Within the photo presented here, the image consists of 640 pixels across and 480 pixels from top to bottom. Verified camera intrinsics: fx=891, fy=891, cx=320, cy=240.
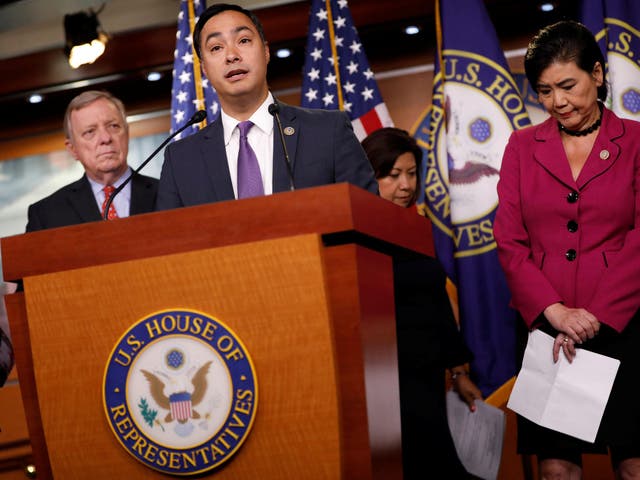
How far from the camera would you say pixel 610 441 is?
236cm

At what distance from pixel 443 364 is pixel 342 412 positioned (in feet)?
4.71

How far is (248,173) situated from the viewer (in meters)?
2.30

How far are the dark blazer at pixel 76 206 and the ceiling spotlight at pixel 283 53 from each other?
160cm

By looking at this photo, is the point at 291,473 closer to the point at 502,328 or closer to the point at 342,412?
the point at 342,412

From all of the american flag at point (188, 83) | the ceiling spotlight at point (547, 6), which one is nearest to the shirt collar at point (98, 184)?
the american flag at point (188, 83)

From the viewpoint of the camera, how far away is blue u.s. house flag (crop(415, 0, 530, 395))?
3836 mm

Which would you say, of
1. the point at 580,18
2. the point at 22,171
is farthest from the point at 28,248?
the point at 22,171

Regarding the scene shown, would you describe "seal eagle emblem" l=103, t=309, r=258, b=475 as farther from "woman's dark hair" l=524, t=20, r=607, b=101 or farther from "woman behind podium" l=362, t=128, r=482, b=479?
"woman's dark hair" l=524, t=20, r=607, b=101

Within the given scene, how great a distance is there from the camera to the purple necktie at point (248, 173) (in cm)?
228

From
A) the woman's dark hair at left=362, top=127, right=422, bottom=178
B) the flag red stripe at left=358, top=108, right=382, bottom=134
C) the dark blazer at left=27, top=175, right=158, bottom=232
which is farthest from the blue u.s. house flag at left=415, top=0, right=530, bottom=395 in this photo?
the dark blazer at left=27, top=175, right=158, bottom=232

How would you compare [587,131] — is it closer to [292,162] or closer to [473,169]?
[292,162]

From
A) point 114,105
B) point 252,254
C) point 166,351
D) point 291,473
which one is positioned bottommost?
point 291,473

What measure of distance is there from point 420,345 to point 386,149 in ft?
2.78

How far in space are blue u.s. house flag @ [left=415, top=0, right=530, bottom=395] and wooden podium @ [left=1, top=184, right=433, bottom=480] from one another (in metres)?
2.05
